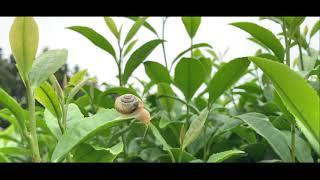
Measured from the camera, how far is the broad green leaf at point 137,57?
1.40 meters

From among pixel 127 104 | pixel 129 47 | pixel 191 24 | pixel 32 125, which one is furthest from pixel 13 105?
pixel 191 24

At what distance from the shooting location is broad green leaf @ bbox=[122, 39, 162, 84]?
1.40m

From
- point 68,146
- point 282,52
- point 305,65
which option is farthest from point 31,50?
point 305,65

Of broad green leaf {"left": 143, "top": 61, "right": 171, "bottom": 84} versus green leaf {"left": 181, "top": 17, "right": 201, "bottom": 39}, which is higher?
green leaf {"left": 181, "top": 17, "right": 201, "bottom": 39}

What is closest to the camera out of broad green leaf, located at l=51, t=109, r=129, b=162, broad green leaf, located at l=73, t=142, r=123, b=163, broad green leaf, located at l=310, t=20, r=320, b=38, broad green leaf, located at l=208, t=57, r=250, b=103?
broad green leaf, located at l=51, t=109, r=129, b=162

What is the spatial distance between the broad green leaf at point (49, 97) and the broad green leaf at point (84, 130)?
172 millimetres

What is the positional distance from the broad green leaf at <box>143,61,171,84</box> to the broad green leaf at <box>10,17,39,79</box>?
780 millimetres

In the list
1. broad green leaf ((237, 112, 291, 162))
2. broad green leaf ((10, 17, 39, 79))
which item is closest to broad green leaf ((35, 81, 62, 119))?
broad green leaf ((10, 17, 39, 79))

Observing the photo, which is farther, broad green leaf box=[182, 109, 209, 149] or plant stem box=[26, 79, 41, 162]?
broad green leaf box=[182, 109, 209, 149]

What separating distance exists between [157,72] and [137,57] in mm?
171

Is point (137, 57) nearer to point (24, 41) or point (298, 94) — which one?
point (24, 41)

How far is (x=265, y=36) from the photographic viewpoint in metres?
1.06

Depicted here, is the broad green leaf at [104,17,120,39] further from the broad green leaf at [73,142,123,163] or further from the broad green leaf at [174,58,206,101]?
the broad green leaf at [73,142,123,163]

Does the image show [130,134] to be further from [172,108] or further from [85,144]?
[85,144]
